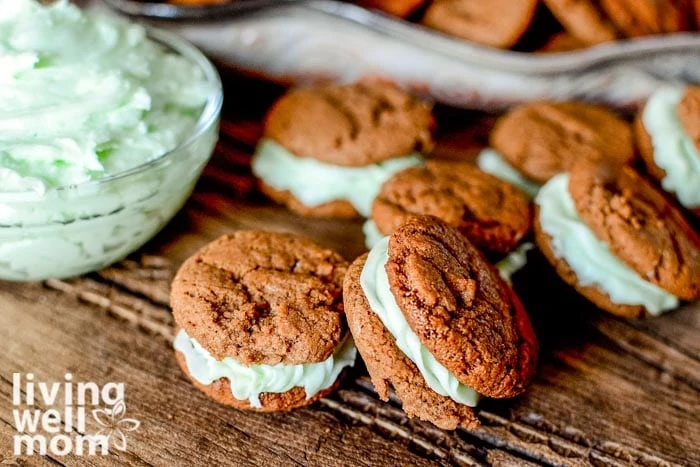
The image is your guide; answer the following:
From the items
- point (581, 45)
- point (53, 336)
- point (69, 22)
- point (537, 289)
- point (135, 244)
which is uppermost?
point (581, 45)

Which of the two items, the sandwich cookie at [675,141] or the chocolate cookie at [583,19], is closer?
the sandwich cookie at [675,141]

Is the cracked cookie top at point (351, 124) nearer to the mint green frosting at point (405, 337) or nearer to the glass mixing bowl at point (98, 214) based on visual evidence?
the glass mixing bowl at point (98, 214)

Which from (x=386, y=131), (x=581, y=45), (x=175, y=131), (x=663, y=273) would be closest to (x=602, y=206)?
(x=663, y=273)

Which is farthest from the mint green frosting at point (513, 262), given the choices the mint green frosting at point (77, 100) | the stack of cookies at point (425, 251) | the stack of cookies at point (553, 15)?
the mint green frosting at point (77, 100)

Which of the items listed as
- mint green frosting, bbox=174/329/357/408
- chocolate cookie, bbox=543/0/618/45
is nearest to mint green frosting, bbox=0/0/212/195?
mint green frosting, bbox=174/329/357/408

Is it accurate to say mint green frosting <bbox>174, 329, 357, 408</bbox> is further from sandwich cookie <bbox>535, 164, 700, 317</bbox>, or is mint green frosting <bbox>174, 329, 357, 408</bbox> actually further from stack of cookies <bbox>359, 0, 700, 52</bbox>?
stack of cookies <bbox>359, 0, 700, 52</bbox>

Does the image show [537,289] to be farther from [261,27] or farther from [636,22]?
[261,27]

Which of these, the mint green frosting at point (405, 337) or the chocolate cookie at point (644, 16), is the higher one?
the chocolate cookie at point (644, 16)
